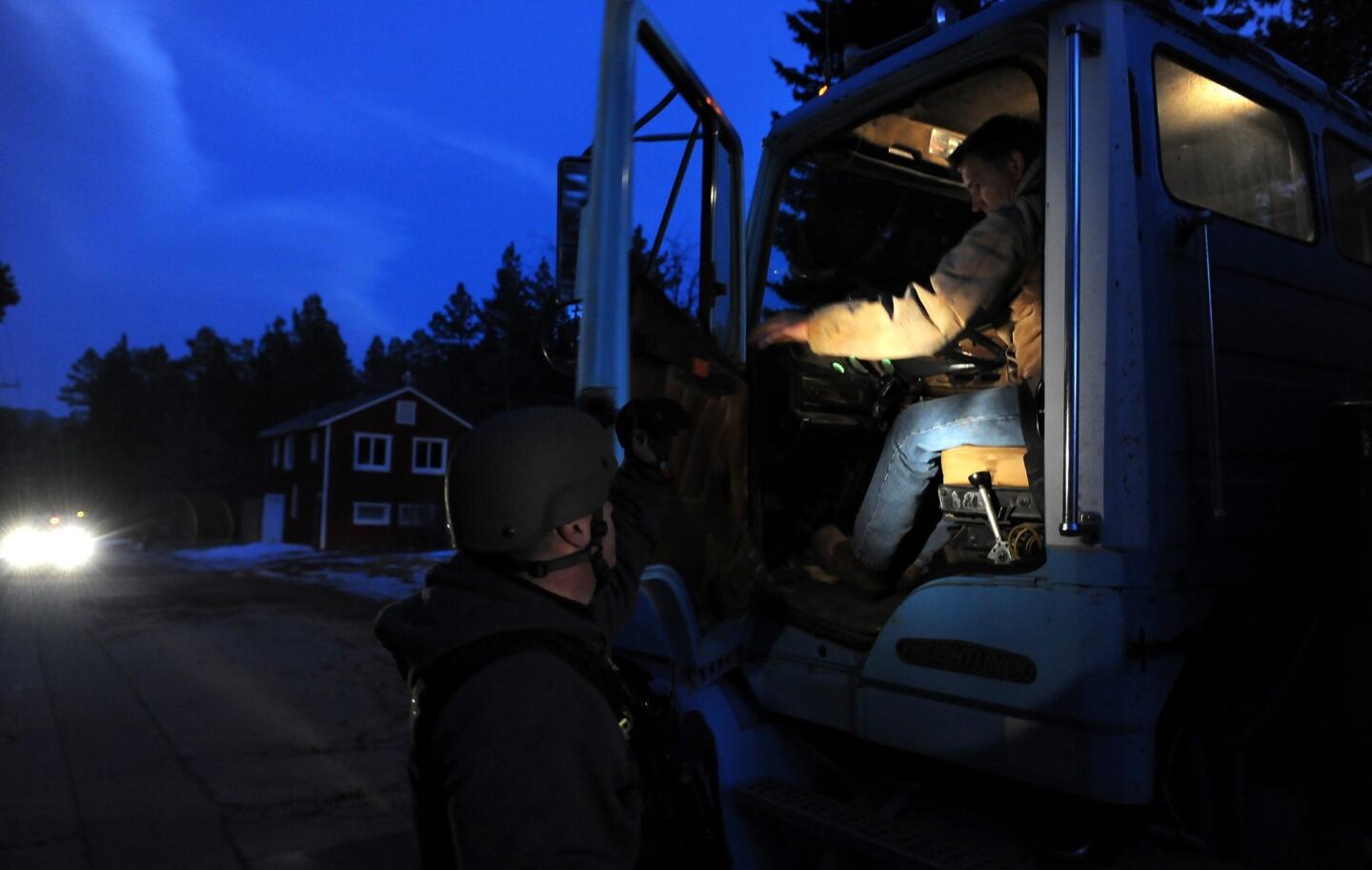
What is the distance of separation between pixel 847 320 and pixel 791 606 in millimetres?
875

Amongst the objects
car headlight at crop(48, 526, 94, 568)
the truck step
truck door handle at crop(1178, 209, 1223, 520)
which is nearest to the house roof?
car headlight at crop(48, 526, 94, 568)

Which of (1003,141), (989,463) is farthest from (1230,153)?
(989,463)

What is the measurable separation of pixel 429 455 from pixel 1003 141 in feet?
117

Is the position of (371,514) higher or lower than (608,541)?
lower

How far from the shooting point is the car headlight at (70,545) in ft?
92.0

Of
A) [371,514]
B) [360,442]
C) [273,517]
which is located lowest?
[273,517]

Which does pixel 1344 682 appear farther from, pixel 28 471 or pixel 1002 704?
pixel 28 471

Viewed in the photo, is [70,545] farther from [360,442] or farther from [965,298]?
[965,298]

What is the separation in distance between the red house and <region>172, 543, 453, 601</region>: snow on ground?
1.55 meters

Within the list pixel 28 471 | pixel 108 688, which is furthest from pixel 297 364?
pixel 108 688

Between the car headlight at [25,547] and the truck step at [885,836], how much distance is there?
29.5 m

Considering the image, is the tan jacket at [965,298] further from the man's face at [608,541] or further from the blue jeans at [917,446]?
the man's face at [608,541]

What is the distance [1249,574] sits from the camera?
89.6 inches

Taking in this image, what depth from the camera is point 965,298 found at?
2.56m
